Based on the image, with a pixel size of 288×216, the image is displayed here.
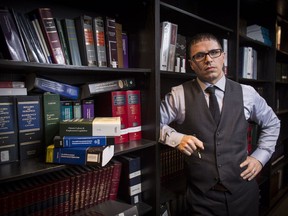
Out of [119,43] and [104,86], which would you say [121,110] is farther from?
[119,43]

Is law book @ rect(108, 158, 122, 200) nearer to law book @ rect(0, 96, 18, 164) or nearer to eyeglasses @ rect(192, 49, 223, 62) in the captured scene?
law book @ rect(0, 96, 18, 164)

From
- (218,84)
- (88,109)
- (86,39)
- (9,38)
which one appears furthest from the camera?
(218,84)

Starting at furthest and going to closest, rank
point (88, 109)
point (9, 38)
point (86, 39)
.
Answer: point (88, 109), point (86, 39), point (9, 38)

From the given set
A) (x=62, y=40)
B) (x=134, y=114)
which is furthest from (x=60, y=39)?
(x=134, y=114)

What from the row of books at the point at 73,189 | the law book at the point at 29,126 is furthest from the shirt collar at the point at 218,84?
the law book at the point at 29,126

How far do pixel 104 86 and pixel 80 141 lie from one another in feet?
1.15

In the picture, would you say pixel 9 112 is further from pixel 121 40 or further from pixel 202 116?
pixel 202 116

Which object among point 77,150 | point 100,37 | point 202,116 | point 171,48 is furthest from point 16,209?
point 171,48

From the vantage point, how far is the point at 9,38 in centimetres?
83

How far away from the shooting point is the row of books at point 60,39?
845 mm

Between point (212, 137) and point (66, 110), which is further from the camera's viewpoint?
point (212, 137)

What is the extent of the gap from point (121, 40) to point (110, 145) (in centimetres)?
62

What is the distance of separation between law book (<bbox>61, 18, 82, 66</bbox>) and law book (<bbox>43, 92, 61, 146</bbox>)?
0.69 feet

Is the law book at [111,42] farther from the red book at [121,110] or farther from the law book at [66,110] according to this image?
the law book at [66,110]
